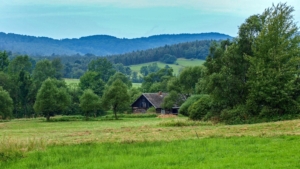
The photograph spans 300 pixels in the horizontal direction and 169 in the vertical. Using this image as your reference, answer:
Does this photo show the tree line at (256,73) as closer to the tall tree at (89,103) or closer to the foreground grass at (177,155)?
the foreground grass at (177,155)

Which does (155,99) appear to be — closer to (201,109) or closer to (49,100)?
(49,100)

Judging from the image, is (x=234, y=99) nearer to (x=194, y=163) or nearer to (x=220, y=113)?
(x=220, y=113)

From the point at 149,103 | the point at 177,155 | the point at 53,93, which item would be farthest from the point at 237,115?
the point at 149,103

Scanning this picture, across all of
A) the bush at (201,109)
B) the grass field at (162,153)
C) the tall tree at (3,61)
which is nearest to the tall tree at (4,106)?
the bush at (201,109)

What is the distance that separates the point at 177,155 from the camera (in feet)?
44.1

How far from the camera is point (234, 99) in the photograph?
3741 centimetres

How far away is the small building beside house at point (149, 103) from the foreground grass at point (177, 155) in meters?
70.7

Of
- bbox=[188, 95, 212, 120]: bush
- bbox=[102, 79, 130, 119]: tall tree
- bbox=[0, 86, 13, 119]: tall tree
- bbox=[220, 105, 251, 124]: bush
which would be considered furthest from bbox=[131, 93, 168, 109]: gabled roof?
bbox=[220, 105, 251, 124]: bush

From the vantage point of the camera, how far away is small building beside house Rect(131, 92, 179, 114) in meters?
89.1

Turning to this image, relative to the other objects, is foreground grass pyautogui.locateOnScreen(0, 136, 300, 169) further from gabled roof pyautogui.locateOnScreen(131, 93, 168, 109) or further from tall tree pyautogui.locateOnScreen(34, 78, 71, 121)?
gabled roof pyautogui.locateOnScreen(131, 93, 168, 109)

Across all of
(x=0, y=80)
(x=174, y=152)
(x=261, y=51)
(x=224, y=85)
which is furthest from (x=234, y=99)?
(x=0, y=80)

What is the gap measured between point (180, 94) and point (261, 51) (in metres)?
52.9

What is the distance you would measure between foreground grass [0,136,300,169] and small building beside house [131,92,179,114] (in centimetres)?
7072

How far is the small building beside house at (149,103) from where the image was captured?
89125 millimetres
